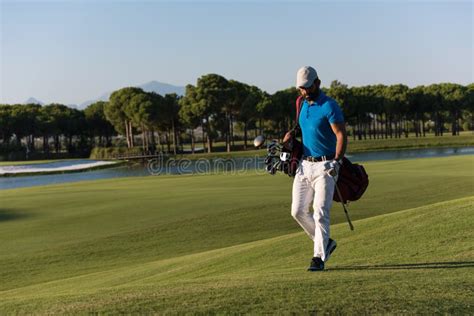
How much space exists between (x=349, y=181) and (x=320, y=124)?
910mm

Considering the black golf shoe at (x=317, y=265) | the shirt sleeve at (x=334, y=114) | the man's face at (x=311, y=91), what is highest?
the man's face at (x=311, y=91)

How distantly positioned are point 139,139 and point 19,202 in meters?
116

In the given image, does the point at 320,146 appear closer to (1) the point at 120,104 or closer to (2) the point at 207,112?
(2) the point at 207,112

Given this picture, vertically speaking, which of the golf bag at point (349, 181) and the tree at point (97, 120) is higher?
the tree at point (97, 120)

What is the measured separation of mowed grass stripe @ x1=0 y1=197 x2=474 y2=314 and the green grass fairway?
0.7 inches

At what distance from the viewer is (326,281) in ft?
18.5

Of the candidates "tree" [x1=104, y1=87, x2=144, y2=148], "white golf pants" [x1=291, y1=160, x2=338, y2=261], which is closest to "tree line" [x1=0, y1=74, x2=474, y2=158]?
"tree" [x1=104, y1=87, x2=144, y2=148]

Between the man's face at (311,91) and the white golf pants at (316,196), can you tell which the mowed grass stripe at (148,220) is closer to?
the white golf pants at (316,196)

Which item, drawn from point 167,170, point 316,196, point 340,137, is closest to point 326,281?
point 316,196

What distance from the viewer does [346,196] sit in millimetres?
7027

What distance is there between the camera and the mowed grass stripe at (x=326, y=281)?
4812 mm

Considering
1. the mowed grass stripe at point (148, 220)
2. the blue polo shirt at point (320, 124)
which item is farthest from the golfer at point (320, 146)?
the mowed grass stripe at point (148, 220)

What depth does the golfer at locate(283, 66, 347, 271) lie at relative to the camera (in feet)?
21.8

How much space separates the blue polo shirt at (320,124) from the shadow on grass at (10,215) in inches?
568
